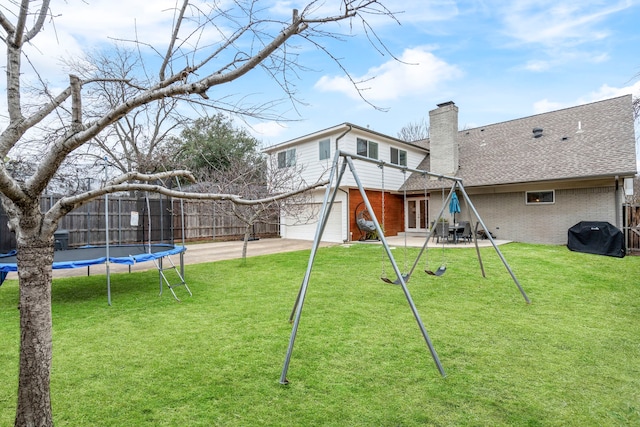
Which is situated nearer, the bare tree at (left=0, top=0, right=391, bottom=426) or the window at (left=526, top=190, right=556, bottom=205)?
the bare tree at (left=0, top=0, right=391, bottom=426)

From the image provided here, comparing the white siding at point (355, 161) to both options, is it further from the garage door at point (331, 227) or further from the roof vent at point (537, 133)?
the roof vent at point (537, 133)

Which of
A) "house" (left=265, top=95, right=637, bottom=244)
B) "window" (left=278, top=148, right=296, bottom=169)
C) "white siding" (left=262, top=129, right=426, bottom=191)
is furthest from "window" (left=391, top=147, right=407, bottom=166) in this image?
"window" (left=278, top=148, right=296, bottom=169)

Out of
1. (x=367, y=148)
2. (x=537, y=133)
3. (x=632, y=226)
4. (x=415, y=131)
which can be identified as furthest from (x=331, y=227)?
(x=415, y=131)

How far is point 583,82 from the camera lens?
8.70m

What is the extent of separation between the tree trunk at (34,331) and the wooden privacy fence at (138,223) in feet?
16.9

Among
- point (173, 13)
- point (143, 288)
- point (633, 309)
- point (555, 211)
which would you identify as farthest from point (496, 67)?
point (143, 288)

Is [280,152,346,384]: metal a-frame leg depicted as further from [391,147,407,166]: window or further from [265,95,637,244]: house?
[391,147,407,166]: window

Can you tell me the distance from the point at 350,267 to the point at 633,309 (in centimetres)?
541

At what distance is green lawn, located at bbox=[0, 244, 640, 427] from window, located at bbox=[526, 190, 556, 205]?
6.92 metres

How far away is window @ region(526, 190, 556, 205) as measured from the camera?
12984 mm

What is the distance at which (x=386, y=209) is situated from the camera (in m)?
16.6

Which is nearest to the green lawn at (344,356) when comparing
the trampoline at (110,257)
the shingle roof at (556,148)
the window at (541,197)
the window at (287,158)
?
the trampoline at (110,257)

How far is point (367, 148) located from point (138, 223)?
9.68 m

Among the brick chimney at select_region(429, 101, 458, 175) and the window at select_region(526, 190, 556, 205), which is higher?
the brick chimney at select_region(429, 101, 458, 175)
